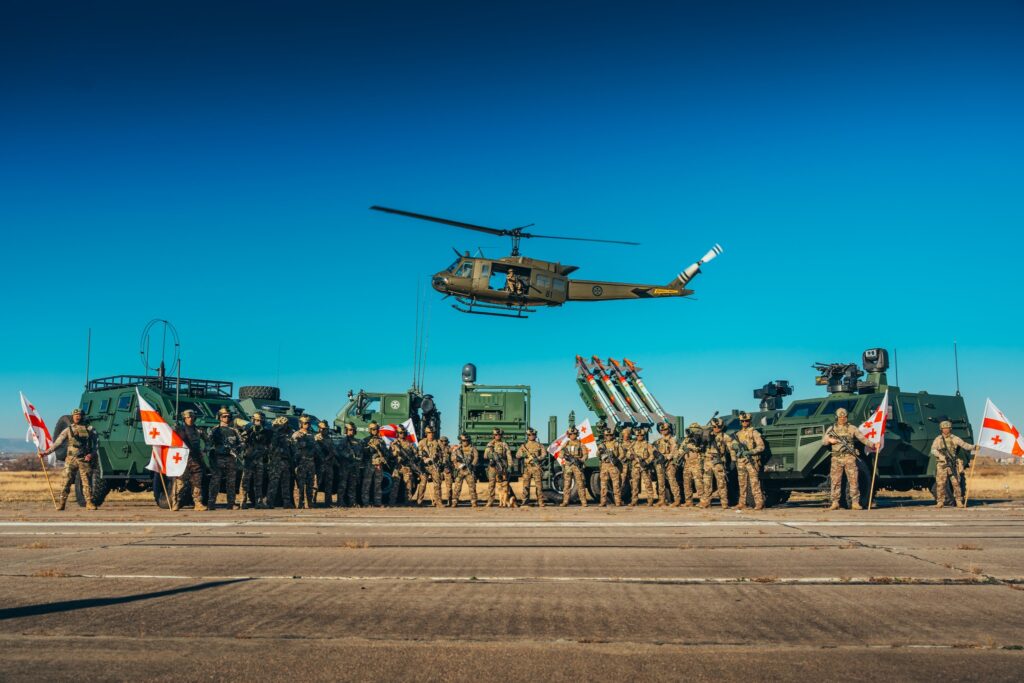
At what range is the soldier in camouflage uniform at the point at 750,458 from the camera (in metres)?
15.8

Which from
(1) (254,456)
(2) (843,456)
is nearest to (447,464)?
(1) (254,456)

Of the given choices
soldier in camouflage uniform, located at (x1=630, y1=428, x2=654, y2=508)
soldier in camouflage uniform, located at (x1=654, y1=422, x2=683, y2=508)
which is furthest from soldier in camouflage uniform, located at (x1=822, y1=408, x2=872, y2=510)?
soldier in camouflage uniform, located at (x1=630, y1=428, x2=654, y2=508)

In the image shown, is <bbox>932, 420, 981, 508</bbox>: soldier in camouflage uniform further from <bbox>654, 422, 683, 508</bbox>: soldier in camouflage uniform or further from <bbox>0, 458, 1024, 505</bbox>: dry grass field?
<bbox>0, 458, 1024, 505</bbox>: dry grass field

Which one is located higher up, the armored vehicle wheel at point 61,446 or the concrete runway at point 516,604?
the armored vehicle wheel at point 61,446

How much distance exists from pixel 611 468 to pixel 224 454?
802 cm

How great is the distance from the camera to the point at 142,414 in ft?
49.5

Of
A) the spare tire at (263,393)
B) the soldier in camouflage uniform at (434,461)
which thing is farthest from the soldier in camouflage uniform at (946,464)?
the spare tire at (263,393)

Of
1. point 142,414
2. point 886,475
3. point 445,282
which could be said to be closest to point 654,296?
point 445,282

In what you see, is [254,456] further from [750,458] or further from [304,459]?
[750,458]

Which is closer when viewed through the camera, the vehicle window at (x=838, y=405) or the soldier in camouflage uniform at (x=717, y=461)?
the soldier in camouflage uniform at (x=717, y=461)

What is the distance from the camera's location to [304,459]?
→ 16828mm

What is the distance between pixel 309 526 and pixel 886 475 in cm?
1108

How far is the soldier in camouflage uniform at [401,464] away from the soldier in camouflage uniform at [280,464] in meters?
2.40

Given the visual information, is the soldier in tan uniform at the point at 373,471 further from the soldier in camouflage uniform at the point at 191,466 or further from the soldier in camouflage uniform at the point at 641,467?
the soldier in camouflage uniform at the point at 641,467
